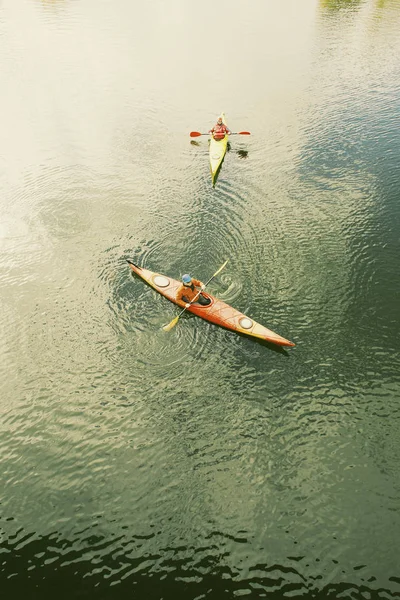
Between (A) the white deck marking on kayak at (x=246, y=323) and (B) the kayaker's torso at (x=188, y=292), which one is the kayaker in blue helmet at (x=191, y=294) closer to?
(B) the kayaker's torso at (x=188, y=292)

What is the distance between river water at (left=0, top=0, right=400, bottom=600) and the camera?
1026 centimetres

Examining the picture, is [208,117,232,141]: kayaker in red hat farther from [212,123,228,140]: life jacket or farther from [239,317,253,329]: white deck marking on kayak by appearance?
[239,317,253,329]: white deck marking on kayak

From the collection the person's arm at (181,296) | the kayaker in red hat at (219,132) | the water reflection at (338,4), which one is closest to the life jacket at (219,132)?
the kayaker in red hat at (219,132)

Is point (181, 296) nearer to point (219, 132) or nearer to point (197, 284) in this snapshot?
point (197, 284)

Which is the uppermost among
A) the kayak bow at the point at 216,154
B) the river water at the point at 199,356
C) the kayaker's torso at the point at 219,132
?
the kayaker's torso at the point at 219,132

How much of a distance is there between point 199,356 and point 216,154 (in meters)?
15.1

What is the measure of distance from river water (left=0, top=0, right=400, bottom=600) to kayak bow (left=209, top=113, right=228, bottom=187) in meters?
0.60

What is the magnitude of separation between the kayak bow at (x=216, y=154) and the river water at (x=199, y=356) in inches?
23.8

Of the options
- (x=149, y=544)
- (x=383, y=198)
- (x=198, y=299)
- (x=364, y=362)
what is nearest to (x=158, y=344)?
(x=198, y=299)

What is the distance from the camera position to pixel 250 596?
31.2 feet

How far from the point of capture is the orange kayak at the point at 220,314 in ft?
46.7

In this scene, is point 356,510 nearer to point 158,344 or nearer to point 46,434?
point 158,344

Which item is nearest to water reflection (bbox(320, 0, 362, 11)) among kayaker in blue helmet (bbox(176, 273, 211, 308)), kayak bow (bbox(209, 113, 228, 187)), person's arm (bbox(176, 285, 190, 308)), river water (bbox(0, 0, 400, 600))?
river water (bbox(0, 0, 400, 600))

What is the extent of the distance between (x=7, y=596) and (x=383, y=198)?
23071 millimetres
